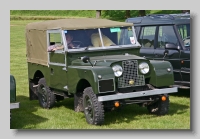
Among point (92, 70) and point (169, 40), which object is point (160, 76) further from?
point (169, 40)

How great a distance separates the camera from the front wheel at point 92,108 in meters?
8.80

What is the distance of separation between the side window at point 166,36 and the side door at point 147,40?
9.0 inches

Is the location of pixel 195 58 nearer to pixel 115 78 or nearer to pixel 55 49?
pixel 115 78

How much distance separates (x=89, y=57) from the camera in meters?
9.86

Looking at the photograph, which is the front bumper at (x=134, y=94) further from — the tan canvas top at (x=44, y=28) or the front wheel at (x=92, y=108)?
the tan canvas top at (x=44, y=28)

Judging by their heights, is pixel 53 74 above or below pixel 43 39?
below

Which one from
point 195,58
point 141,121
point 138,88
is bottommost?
point 141,121

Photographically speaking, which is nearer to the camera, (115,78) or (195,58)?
(195,58)

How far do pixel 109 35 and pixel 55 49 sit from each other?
1.17m

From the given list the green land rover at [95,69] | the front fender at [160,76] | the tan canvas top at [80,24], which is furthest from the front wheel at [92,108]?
the tan canvas top at [80,24]

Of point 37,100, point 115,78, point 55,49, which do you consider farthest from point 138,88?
point 37,100

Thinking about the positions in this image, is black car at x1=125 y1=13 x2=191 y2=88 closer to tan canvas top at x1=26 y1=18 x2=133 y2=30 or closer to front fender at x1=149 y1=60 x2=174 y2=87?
tan canvas top at x1=26 y1=18 x2=133 y2=30

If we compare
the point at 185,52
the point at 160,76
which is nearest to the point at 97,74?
the point at 160,76

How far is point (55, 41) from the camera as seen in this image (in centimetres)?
1064
